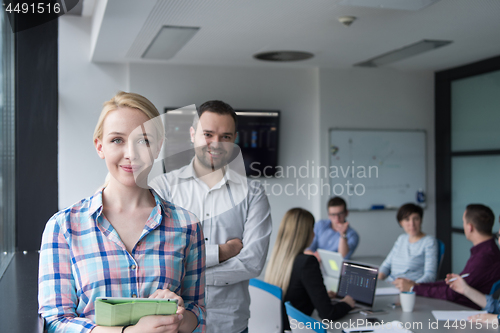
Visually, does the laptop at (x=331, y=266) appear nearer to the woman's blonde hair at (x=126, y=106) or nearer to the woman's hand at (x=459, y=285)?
the woman's hand at (x=459, y=285)

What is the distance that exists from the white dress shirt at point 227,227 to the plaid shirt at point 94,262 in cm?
67

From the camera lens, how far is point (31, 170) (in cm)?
204

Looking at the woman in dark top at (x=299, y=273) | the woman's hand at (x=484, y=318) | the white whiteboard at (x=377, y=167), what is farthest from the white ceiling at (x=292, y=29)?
the woman's hand at (x=484, y=318)

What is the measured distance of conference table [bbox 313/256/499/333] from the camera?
7.51ft

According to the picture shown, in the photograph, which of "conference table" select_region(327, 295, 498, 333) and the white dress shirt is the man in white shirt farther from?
"conference table" select_region(327, 295, 498, 333)

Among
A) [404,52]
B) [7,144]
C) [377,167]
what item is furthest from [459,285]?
[377,167]

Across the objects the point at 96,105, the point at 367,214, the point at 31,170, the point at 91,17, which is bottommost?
the point at 367,214

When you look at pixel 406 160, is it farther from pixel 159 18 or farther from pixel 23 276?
pixel 23 276

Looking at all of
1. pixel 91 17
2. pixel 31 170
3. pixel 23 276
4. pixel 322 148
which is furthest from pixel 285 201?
pixel 23 276

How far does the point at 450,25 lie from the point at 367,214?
9.00 ft

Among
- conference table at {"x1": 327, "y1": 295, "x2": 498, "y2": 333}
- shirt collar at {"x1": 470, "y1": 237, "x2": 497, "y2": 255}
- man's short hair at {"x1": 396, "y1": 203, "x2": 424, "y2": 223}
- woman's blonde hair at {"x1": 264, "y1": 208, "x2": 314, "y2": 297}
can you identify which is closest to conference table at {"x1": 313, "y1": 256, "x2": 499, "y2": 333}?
conference table at {"x1": 327, "y1": 295, "x2": 498, "y2": 333}

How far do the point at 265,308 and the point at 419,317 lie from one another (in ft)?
2.89

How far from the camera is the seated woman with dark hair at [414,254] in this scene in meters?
3.46

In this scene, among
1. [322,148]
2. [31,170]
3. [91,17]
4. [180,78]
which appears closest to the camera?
[31,170]
